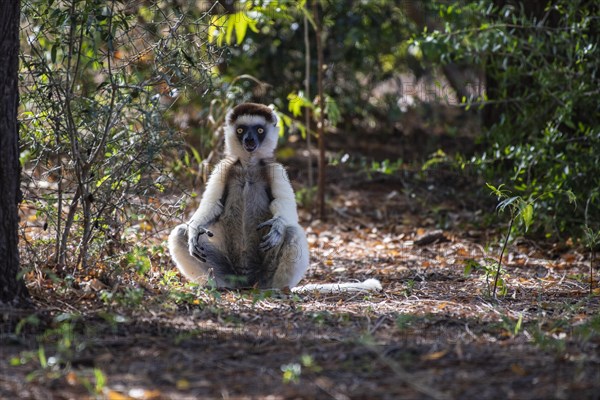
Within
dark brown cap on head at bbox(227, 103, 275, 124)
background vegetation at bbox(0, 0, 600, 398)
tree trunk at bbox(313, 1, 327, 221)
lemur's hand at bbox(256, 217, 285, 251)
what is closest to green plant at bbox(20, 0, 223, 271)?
background vegetation at bbox(0, 0, 600, 398)

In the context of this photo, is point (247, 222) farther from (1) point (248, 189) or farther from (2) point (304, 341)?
(2) point (304, 341)

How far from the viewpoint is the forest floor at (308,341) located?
3248 millimetres

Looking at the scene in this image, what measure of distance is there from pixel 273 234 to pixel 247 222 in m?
0.46

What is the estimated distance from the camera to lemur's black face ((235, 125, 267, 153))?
255 inches

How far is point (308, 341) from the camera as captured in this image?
13.1 ft

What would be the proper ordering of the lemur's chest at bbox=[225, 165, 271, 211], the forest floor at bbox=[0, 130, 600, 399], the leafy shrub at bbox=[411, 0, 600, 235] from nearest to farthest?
the forest floor at bbox=[0, 130, 600, 399]
the lemur's chest at bbox=[225, 165, 271, 211]
the leafy shrub at bbox=[411, 0, 600, 235]

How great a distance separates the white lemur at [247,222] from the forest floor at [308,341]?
15.8 inches

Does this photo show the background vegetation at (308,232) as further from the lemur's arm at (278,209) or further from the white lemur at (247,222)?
the lemur's arm at (278,209)

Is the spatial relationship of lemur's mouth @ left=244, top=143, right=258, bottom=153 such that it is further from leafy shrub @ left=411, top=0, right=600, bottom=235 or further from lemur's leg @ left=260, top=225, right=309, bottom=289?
leafy shrub @ left=411, top=0, right=600, bottom=235

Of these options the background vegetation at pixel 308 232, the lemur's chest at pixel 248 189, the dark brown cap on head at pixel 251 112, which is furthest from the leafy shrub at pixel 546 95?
the lemur's chest at pixel 248 189

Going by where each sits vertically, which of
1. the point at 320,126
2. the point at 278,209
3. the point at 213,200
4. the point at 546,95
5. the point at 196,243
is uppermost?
the point at 546,95

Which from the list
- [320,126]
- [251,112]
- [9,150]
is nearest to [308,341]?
[9,150]

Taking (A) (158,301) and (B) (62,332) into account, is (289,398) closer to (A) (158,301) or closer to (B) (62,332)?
(B) (62,332)

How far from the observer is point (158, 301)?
466 centimetres
